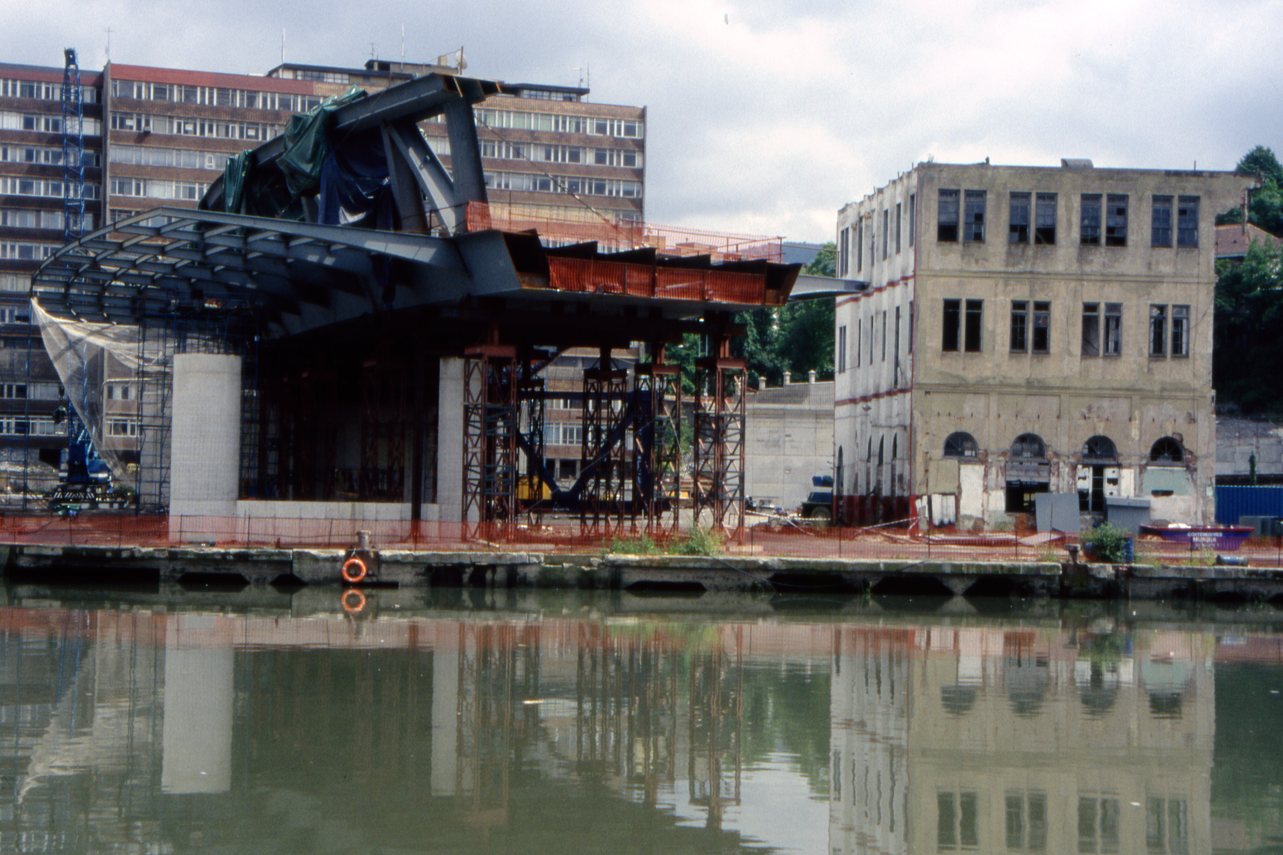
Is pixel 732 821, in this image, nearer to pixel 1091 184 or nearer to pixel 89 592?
pixel 89 592

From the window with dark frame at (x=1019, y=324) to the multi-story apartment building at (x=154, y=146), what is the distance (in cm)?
5315

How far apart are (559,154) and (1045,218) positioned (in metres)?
64.2

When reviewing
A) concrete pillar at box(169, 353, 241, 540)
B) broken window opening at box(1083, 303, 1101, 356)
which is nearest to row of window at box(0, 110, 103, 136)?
concrete pillar at box(169, 353, 241, 540)

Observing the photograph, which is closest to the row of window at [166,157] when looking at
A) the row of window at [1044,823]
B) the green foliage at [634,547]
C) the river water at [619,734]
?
the green foliage at [634,547]

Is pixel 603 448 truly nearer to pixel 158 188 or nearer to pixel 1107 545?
pixel 1107 545

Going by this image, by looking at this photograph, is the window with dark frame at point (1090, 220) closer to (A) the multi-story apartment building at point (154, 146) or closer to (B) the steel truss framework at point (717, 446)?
(B) the steel truss framework at point (717, 446)

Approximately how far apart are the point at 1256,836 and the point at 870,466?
46.6m

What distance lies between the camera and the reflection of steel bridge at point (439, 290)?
46344 mm

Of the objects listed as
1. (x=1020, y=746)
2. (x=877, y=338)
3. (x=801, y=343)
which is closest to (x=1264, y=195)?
(x=801, y=343)

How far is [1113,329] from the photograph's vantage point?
189ft

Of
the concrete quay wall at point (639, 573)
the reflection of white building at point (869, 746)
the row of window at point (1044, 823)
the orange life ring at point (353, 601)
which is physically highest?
the concrete quay wall at point (639, 573)

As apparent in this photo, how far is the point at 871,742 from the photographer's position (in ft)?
72.3

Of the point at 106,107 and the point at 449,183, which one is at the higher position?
the point at 106,107

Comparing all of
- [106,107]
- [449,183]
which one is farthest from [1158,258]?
[106,107]
